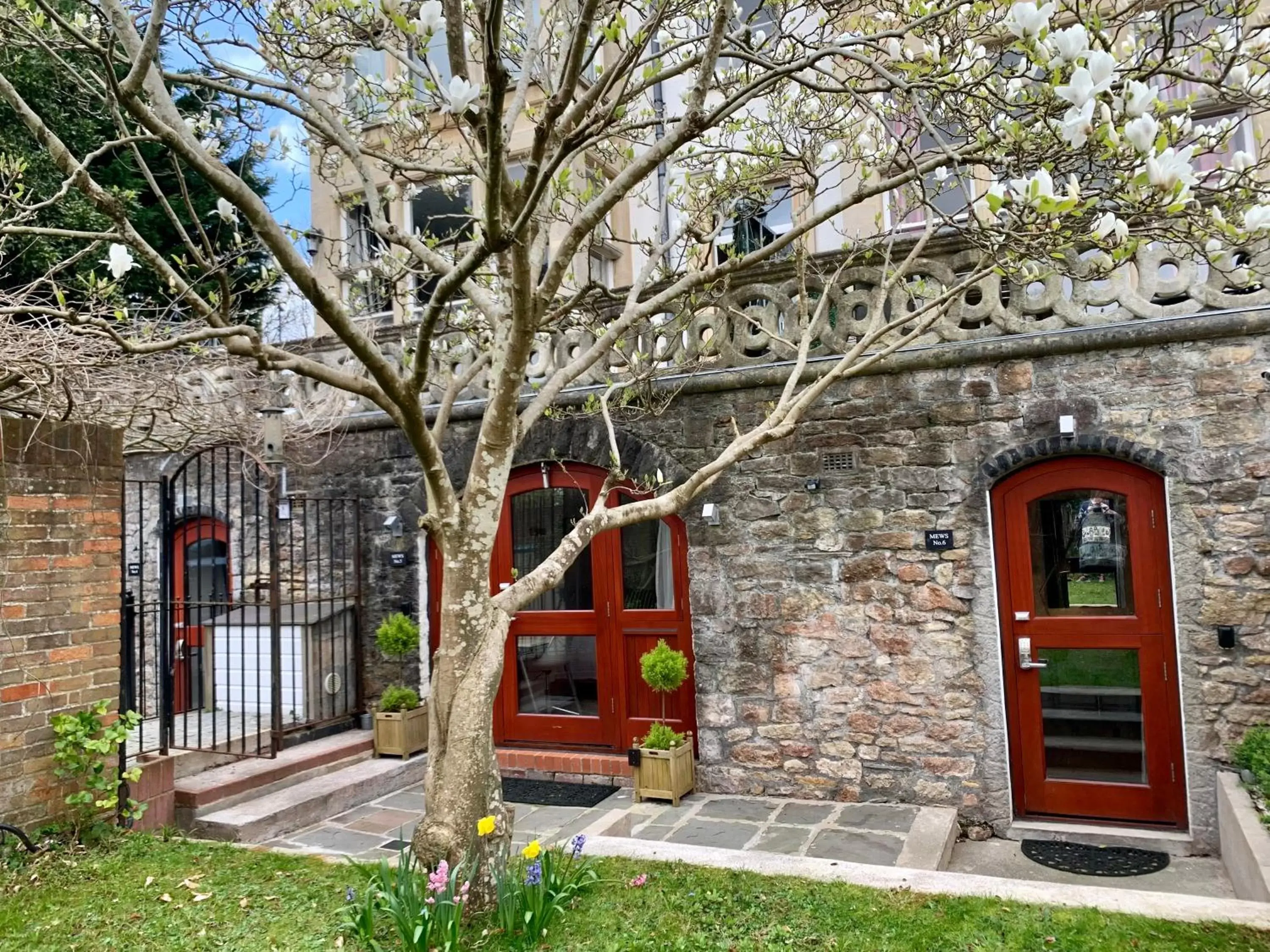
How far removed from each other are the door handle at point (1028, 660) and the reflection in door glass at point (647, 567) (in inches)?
95.2

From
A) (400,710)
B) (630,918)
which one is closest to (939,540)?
(630,918)

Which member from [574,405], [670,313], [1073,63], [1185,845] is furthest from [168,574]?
[1185,845]

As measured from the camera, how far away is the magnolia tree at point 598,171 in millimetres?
3100

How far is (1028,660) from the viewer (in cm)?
541

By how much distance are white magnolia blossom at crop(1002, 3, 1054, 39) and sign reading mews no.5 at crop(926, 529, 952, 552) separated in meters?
3.09

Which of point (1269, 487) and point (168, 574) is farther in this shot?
point (168, 574)

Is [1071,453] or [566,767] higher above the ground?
[1071,453]

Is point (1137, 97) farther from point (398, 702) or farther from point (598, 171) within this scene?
point (398, 702)

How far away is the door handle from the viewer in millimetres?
5398

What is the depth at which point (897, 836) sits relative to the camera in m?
5.02

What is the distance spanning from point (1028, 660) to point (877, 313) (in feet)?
7.90

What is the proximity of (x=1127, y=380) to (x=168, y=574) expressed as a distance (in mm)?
6427

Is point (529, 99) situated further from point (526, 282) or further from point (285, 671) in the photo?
point (526, 282)

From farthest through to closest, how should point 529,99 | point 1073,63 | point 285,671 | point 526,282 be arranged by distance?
point 529,99
point 285,671
point 526,282
point 1073,63
